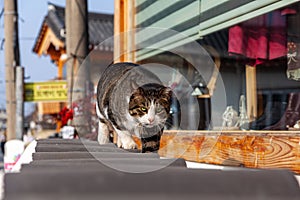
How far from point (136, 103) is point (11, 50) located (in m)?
5.48

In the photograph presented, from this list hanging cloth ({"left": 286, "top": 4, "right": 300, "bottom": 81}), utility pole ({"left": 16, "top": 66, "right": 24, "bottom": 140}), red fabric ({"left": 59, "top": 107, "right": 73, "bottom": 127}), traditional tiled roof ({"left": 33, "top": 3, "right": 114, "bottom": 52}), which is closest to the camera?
hanging cloth ({"left": 286, "top": 4, "right": 300, "bottom": 81})

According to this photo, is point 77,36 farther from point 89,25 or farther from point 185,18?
point 89,25

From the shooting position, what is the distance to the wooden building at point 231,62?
2291 millimetres

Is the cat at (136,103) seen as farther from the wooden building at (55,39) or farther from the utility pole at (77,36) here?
the wooden building at (55,39)

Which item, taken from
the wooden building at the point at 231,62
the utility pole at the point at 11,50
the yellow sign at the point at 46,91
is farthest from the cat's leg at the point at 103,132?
the utility pole at the point at 11,50

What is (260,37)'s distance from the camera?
382 centimetres

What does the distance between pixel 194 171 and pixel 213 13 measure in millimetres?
2083

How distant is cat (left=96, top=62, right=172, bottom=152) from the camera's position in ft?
6.42

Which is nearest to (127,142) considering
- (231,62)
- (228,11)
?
(228,11)

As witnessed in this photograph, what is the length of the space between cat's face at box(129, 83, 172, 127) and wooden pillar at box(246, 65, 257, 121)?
1.93 meters

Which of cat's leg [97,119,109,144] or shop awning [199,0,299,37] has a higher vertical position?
shop awning [199,0,299,37]

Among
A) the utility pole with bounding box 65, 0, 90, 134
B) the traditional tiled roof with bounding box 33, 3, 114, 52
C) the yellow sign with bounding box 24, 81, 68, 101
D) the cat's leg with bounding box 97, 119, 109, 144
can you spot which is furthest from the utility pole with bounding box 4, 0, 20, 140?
the cat's leg with bounding box 97, 119, 109, 144

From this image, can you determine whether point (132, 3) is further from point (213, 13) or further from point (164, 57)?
point (213, 13)

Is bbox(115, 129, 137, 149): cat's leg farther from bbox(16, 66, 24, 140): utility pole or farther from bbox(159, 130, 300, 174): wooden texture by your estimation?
bbox(16, 66, 24, 140): utility pole
